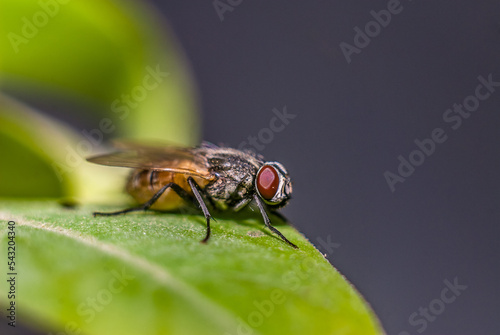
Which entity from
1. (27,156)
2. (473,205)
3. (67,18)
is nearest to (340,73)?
(473,205)

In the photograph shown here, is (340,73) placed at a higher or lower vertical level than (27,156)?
higher

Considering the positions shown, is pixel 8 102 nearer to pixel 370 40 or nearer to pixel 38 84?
pixel 38 84

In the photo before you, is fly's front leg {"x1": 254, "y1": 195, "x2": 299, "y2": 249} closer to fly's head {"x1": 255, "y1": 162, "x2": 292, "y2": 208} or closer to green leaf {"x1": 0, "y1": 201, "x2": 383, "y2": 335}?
fly's head {"x1": 255, "y1": 162, "x2": 292, "y2": 208}

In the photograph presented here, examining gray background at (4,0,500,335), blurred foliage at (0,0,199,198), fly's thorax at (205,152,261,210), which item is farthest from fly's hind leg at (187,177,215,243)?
gray background at (4,0,500,335)

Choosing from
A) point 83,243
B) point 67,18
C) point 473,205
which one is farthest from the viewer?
point 473,205

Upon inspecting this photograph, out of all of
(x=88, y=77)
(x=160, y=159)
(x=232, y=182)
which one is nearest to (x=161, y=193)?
(x=160, y=159)

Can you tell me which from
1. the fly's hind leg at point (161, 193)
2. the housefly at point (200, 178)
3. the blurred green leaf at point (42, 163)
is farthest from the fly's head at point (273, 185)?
the blurred green leaf at point (42, 163)

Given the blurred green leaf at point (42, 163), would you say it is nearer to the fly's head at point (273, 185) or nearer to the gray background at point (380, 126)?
the fly's head at point (273, 185)

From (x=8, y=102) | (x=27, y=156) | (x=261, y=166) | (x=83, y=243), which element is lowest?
(x=27, y=156)
